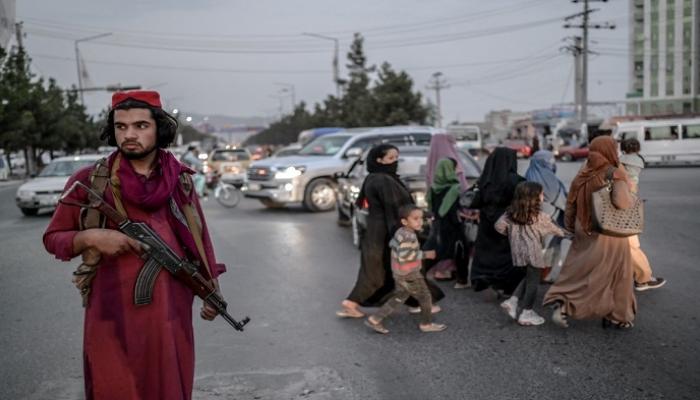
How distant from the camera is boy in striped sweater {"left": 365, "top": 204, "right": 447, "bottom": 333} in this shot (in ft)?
19.2

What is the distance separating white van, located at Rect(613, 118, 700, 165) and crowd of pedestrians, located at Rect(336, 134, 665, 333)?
2868 cm

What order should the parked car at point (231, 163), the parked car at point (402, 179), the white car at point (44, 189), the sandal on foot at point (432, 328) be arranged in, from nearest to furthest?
the sandal on foot at point (432, 328) → the parked car at point (402, 179) → the white car at point (44, 189) → the parked car at point (231, 163)

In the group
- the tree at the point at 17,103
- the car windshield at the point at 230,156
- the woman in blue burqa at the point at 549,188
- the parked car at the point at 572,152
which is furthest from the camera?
the parked car at the point at 572,152

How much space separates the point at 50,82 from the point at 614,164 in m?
55.3

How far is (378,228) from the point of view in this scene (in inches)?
251

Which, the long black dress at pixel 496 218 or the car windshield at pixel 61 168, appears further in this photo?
the car windshield at pixel 61 168

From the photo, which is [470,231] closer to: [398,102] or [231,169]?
[231,169]

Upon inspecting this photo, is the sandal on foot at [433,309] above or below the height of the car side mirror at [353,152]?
below

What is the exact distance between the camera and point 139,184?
293cm

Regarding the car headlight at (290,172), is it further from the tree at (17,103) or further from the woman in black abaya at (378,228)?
the tree at (17,103)

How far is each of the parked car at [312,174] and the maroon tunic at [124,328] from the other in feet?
43.8

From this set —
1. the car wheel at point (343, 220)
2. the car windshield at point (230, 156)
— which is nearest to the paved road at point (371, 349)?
the car wheel at point (343, 220)

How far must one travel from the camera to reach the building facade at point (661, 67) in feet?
191

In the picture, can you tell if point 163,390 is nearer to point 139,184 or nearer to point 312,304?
point 139,184
